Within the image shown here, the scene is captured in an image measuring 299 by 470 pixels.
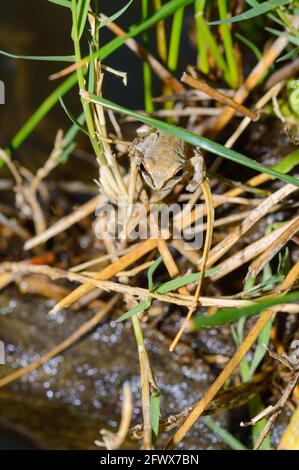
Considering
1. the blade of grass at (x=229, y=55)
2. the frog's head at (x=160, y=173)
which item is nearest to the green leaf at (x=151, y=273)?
the frog's head at (x=160, y=173)

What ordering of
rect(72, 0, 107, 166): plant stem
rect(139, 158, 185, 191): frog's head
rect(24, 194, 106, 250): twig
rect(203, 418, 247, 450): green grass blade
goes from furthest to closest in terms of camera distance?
rect(24, 194, 106, 250): twig, rect(203, 418, 247, 450): green grass blade, rect(139, 158, 185, 191): frog's head, rect(72, 0, 107, 166): plant stem

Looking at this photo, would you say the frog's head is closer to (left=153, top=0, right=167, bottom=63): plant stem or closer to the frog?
the frog

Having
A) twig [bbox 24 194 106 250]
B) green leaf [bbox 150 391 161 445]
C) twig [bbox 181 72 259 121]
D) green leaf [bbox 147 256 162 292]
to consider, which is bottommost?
green leaf [bbox 150 391 161 445]

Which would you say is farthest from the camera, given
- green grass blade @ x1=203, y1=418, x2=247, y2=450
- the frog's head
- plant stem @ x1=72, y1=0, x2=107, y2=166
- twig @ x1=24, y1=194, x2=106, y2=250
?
twig @ x1=24, y1=194, x2=106, y2=250

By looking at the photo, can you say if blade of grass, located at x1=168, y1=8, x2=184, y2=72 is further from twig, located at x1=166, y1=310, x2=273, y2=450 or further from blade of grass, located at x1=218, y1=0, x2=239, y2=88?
twig, located at x1=166, y1=310, x2=273, y2=450

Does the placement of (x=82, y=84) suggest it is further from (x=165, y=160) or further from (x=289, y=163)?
(x=289, y=163)

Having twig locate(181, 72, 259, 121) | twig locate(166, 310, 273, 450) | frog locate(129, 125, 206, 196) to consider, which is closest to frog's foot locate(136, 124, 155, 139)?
frog locate(129, 125, 206, 196)

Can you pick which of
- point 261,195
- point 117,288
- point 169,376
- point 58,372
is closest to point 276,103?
point 261,195

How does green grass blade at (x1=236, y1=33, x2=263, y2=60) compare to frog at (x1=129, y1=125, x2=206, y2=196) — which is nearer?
frog at (x1=129, y1=125, x2=206, y2=196)

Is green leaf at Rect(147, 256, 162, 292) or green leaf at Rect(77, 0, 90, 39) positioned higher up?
green leaf at Rect(77, 0, 90, 39)
